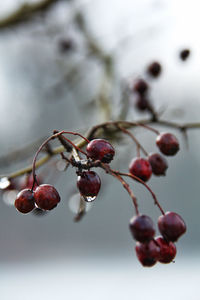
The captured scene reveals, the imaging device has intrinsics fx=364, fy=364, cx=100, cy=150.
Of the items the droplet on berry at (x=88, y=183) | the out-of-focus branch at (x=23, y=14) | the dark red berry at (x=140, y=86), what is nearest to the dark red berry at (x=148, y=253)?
the droplet on berry at (x=88, y=183)

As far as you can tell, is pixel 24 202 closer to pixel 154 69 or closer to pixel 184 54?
pixel 184 54

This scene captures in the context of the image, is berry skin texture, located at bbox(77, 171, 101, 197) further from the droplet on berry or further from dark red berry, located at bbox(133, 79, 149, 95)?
dark red berry, located at bbox(133, 79, 149, 95)

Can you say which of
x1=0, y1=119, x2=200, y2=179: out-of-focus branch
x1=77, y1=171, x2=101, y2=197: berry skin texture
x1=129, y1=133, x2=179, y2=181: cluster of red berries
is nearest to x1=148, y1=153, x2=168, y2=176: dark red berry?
x1=129, y1=133, x2=179, y2=181: cluster of red berries

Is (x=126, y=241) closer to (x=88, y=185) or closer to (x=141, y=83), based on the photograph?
(x=141, y=83)

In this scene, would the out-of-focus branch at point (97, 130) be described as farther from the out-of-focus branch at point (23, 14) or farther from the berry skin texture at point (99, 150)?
the out-of-focus branch at point (23, 14)

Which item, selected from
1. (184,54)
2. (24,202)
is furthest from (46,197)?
(184,54)
